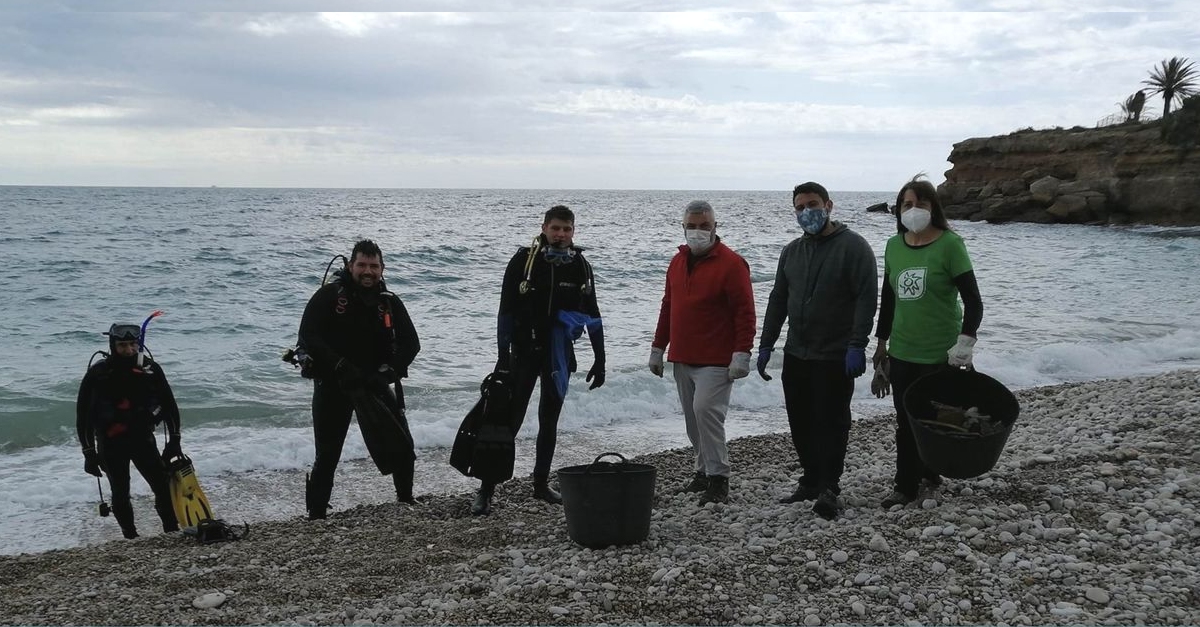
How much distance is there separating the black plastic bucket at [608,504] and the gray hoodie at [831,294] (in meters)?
1.24

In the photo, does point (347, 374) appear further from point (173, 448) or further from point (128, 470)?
point (128, 470)

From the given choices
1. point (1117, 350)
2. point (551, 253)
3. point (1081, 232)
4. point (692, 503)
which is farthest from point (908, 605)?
Result: point (1081, 232)

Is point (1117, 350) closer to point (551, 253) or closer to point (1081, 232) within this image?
point (551, 253)

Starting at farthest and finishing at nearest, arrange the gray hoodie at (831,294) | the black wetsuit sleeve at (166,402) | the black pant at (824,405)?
the black wetsuit sleeve at (166,402)
the black pant at (824,405)
the gray hoodie at (831,294)

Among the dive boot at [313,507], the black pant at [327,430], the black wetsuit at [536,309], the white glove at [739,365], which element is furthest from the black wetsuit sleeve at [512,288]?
the dive boot at [313,507]

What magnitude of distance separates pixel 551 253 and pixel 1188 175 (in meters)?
44.1

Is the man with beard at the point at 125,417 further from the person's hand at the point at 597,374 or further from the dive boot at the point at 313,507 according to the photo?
the person's hand at the point at 597,374

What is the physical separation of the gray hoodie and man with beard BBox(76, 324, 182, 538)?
14.2 feet

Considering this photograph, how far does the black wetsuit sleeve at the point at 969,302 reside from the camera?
484 centimetres

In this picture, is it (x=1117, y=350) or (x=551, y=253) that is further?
(x=1117, y=350)

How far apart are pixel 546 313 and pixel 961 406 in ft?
8.45

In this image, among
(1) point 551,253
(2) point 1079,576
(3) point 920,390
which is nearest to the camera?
(2) point 1079,576

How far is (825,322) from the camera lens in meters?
5.32

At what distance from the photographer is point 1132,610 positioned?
3730mm
